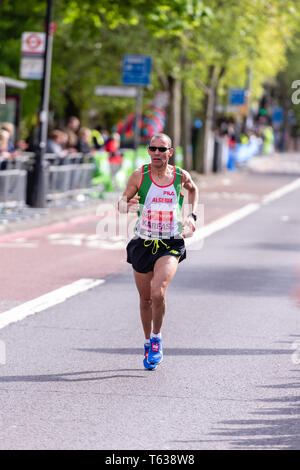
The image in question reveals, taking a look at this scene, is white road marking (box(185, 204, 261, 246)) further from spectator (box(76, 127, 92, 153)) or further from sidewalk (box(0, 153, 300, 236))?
spectator (box(76, 127, 92, 153))

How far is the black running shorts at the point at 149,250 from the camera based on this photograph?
8.38m

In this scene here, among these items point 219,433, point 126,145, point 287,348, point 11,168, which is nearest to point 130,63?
point 11,168

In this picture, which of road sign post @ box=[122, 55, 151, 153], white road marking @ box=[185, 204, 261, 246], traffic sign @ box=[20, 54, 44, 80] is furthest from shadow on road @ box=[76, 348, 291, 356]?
road sign post @ box=[122, 55, 151, 153]

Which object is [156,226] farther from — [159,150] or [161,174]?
[159,150]

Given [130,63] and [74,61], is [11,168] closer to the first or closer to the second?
[130,63]

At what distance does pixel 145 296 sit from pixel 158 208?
28.7 inches

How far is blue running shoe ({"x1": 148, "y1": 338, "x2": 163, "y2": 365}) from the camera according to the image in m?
8.32

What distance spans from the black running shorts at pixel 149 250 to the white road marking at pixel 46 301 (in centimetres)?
206

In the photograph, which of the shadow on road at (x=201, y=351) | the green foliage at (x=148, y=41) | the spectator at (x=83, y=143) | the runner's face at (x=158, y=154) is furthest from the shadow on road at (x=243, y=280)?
the green foliage at (x=148, y=41)

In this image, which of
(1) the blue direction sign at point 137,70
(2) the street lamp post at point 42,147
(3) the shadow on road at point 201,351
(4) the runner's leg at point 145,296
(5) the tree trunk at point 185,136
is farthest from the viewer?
(5) the tree trunk at point 185,136

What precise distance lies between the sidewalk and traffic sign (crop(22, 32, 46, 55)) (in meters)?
3.16

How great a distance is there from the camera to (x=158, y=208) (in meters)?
8.30

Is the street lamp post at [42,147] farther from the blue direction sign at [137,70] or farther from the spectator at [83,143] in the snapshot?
the blue direction sign at [137,70]

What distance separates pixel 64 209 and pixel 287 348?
554 inches
